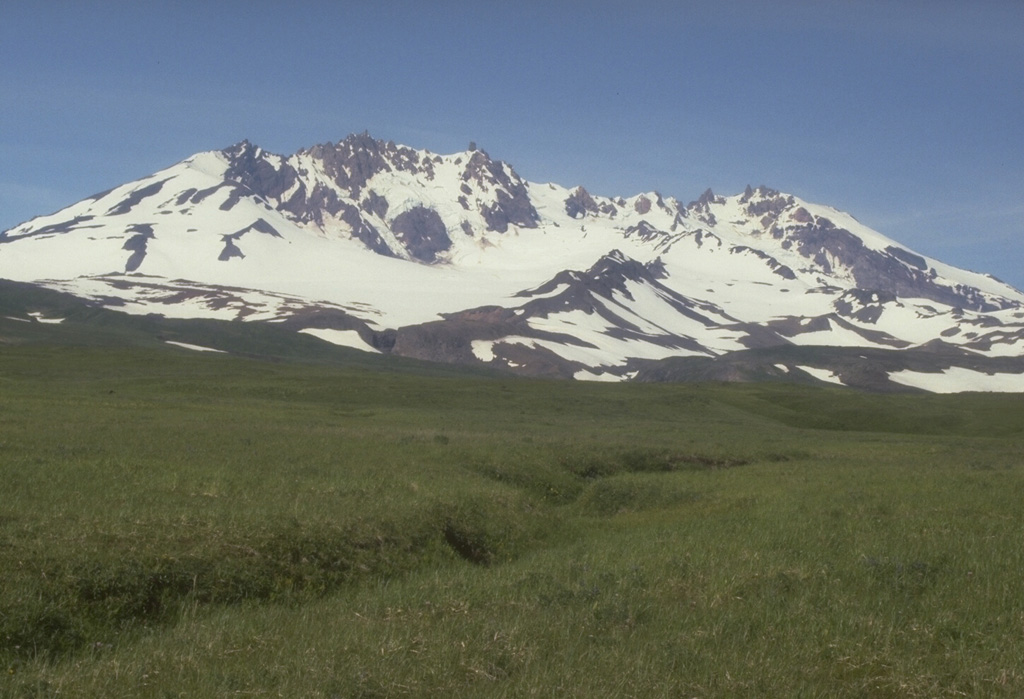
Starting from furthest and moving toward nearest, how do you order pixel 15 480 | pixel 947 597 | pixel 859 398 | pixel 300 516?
pixel 859 398 → pixel 15 480 → pixel 300 516 → pixel 947 597

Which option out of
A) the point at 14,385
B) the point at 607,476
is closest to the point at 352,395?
the point at 14,385

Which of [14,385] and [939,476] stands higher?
[939,476]

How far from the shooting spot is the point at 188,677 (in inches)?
540

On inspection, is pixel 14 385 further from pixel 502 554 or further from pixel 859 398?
pixel 859 398

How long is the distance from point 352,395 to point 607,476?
140 ft

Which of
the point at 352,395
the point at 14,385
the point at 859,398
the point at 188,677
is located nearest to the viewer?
the point at 188,677

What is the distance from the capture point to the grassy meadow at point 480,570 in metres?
14.2

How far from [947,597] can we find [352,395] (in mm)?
66507

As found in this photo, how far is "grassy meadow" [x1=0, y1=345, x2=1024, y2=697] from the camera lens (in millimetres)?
14164

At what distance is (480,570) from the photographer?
22.7 metres

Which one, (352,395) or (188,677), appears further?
(352,395)

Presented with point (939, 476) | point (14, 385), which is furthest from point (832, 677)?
point (14, 385)

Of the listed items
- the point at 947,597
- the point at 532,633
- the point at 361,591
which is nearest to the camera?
the point at 532,633

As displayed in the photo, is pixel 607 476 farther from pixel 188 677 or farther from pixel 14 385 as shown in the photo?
pixel 14 385
